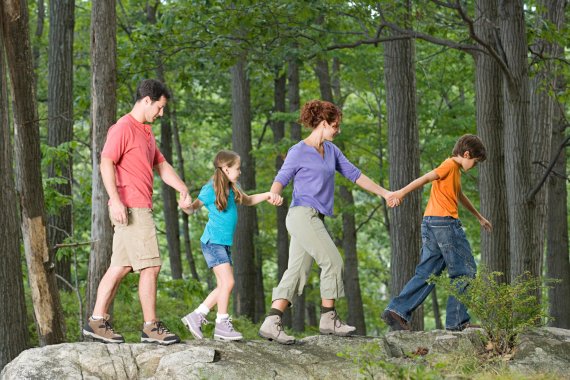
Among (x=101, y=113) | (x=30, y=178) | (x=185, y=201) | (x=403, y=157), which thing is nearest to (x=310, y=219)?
(x=185, y=201)

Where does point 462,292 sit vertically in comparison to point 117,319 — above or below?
above

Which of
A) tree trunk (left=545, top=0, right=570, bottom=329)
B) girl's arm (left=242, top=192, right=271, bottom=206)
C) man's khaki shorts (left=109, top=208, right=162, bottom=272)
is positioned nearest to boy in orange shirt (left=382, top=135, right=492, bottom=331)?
girl's arm (left=242, top=192, right=271, bottom=206)

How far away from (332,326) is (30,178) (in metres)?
3.39

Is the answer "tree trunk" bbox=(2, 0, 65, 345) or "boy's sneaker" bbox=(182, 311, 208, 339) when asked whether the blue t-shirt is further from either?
"tree trunk" bbox=(2, 0, 65, 345)

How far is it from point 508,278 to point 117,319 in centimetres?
657

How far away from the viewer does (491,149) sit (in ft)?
36.3

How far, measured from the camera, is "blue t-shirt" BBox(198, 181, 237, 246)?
22.9 ft

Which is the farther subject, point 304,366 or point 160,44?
point 160,44

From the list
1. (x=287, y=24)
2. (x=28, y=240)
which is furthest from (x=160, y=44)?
(x=28, y=240)

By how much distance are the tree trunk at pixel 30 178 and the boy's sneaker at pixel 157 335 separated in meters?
1.85

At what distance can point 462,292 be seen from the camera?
7.70 m

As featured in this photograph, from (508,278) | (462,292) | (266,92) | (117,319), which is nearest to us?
(462,292)

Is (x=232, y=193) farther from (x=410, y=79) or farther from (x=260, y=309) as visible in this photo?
(x=260, y=309)

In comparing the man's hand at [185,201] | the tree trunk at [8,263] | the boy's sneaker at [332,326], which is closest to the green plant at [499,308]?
the boy's sneaker at [332,326]
